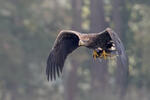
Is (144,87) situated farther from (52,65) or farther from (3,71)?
(52,65)

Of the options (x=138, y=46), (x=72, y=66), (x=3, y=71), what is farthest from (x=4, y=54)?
(x=138, y=46)

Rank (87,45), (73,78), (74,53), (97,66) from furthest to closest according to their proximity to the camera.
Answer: (73,78) < (97,66) < (74,53) < (87,45)

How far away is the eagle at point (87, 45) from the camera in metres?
10.2

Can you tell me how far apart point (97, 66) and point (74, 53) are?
2.02 m

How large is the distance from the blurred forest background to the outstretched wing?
14.3m

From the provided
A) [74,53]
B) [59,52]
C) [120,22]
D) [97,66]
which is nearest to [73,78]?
[97,66]

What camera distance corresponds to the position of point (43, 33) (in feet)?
88.4

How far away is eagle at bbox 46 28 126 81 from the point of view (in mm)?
10250

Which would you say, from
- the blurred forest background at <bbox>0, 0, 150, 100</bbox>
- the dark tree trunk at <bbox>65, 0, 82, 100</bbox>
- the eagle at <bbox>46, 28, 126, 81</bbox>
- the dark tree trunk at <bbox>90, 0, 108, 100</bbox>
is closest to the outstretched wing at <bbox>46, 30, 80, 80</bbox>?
the eagle at <bbox>46, 28, 126, 81</bbox>

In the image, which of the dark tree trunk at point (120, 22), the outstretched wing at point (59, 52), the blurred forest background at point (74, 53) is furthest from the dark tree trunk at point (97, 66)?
the outstretched wing at point (59, 52)

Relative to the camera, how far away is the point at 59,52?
12.0 meters

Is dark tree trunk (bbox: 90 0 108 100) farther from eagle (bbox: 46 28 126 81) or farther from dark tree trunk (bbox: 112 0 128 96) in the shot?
eagle (bbox: 46 28 126 81)

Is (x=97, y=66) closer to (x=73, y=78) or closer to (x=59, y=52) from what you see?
(x=73, y=78)

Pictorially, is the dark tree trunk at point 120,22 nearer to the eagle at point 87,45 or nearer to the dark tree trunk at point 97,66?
the dark tree trunk at point 97,66
